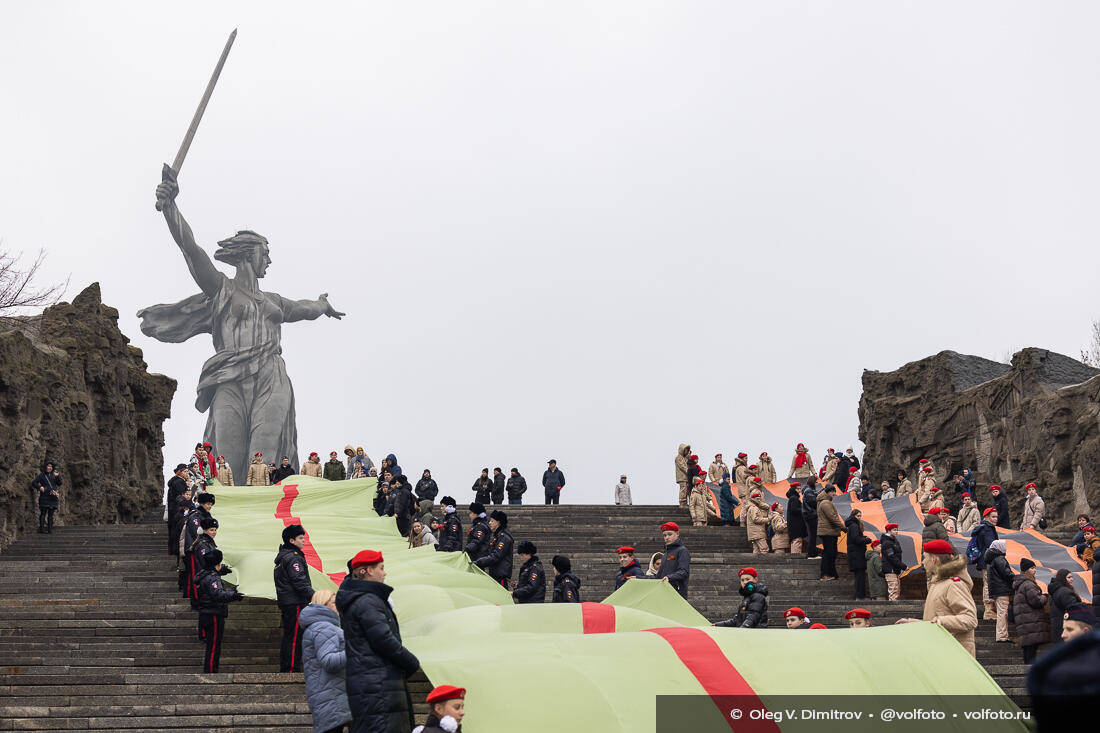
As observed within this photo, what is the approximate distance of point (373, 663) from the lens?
7.57 metres

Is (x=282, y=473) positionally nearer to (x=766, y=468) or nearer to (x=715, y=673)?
(x=766, y=468)

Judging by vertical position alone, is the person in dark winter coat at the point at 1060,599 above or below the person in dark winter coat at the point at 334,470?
below

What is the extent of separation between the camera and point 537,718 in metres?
7.69

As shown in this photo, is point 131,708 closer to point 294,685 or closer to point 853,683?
point 294,685

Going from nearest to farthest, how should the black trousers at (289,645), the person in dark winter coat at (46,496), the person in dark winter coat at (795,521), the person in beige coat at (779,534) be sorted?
the black trousers at (289,645) < the person in dark winter coat at (795,521) < the person in beige coat at (779,534) < the person in dark winter coat at (46,496)

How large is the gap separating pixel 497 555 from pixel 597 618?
18.4 ft

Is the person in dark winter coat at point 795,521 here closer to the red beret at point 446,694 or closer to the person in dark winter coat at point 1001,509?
the person in dark winter coat at point 1001,509

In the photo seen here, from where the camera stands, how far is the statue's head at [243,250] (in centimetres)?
4300

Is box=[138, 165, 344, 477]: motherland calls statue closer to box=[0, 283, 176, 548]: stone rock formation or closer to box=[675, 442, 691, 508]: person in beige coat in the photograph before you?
box=[0, 283, 176, 548]: stone rock formation

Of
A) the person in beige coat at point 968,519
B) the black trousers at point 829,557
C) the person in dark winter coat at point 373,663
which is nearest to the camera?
the person in dark winter coat at point 373,663

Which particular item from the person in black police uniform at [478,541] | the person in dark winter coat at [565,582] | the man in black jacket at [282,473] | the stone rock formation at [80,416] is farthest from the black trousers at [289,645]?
the man in black jacket at [282,473]

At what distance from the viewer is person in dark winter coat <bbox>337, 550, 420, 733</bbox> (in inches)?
295

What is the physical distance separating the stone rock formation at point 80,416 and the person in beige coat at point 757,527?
539 inches

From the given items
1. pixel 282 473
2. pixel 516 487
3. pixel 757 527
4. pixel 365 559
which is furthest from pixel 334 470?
pixel 365 559
